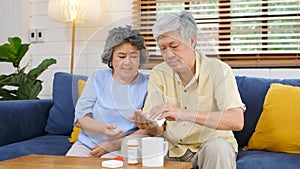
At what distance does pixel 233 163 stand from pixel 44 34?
87.2 inches

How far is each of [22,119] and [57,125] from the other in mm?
209

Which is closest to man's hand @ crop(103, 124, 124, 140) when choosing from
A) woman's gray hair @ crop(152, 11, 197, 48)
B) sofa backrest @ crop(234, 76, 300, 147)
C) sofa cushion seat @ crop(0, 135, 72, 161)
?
woman's gray hair @ crop(152, 11, 197, 48)

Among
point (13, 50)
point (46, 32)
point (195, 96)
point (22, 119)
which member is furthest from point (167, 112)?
point (46, 32)

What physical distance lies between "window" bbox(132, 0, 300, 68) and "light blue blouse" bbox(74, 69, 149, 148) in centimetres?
127

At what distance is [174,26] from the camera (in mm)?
1567

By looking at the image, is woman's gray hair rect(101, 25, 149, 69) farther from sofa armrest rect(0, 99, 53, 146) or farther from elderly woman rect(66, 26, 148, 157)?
sofa armrest rect(0, 99, 53, 146)

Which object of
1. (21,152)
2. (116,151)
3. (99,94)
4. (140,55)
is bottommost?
(21,152)

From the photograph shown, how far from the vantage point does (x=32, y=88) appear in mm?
3113

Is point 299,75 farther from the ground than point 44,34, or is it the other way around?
point 44,34

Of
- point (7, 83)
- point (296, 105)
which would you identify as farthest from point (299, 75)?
point (7, 83)

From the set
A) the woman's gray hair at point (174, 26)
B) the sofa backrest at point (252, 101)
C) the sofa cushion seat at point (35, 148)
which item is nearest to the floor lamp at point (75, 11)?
the sofa cushion seat at point (35, 148)

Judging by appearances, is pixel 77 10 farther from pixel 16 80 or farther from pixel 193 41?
pixel 193 41

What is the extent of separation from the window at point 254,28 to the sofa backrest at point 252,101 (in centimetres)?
51

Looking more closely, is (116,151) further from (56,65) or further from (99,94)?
(56,65)
